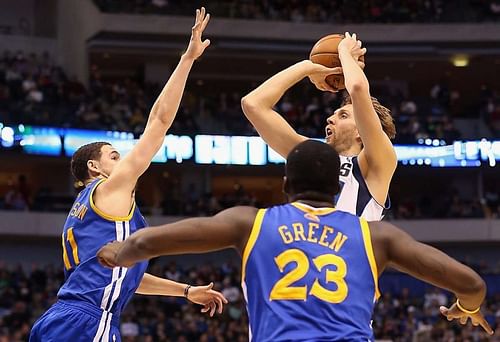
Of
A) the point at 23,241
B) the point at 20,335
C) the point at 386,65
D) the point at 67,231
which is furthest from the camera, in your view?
the point at 386,65

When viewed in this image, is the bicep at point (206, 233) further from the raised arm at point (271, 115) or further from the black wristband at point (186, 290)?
the black wristband at point (186, 290)

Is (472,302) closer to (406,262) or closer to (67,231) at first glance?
(406,262)

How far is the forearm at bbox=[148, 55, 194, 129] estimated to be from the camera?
5.72 meters

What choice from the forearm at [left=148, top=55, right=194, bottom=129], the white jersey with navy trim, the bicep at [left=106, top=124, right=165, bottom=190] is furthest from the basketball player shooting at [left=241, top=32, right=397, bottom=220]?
the bicep at [left=106, top=124, right=165, bottom=190]

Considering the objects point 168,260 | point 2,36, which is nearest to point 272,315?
point 168,260

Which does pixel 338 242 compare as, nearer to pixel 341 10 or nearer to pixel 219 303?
pixel 219 303

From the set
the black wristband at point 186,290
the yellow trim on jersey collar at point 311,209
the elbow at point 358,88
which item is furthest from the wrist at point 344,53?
the black wristband at point 186,290

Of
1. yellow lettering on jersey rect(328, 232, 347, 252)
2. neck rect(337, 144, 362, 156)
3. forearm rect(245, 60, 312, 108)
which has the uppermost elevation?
forearm rect(245, 60, 312, 108)

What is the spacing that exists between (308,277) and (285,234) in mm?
186

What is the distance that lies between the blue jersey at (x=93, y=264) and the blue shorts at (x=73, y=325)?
0.03m

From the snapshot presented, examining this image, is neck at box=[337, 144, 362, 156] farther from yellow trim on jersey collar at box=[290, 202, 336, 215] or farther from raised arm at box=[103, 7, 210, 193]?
yellow trim on jersey collar at box=[290, 202, 336, 215]

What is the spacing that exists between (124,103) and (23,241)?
5.05m

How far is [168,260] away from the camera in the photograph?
28.5m

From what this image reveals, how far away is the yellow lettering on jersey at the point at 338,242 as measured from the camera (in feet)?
12.1
